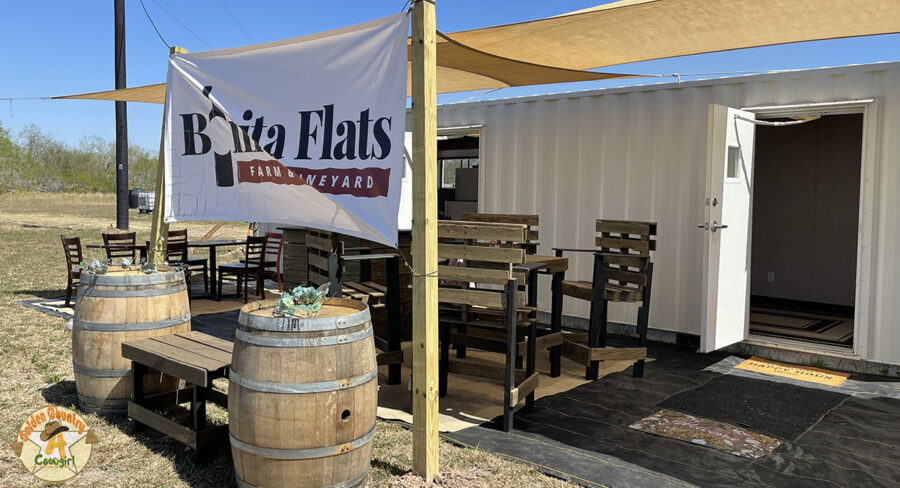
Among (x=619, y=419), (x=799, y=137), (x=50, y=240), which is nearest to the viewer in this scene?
(x=619, y=419)

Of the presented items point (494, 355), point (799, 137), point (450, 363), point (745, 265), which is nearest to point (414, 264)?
point (450, 363)

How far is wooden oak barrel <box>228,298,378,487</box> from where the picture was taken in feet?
8.43

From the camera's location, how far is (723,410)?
4.12 meters

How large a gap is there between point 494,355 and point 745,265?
2.18 meters

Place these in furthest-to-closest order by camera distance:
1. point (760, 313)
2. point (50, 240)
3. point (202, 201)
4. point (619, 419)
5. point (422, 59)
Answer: point (50, 240)
point (760, 313)
point (202, 201)
point (619, 419)
point (422, 59)

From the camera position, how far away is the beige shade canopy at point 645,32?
3775 mm

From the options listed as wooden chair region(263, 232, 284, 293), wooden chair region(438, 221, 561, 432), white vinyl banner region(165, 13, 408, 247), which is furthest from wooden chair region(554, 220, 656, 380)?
wooden chair region(263, 232, 284, 293)

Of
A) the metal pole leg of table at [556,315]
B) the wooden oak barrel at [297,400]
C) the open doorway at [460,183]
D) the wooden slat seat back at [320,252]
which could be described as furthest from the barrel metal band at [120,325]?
the open doorway at [460,183]

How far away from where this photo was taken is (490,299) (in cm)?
383

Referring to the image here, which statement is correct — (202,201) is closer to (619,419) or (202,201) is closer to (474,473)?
(474,473)

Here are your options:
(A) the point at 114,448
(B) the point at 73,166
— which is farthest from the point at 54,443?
(B) the point at 73,166

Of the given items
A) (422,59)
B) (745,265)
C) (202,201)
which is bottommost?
(745,265)

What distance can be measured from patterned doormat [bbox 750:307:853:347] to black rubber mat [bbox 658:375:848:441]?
4.85 feet

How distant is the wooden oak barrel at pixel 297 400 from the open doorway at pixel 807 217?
602cm
